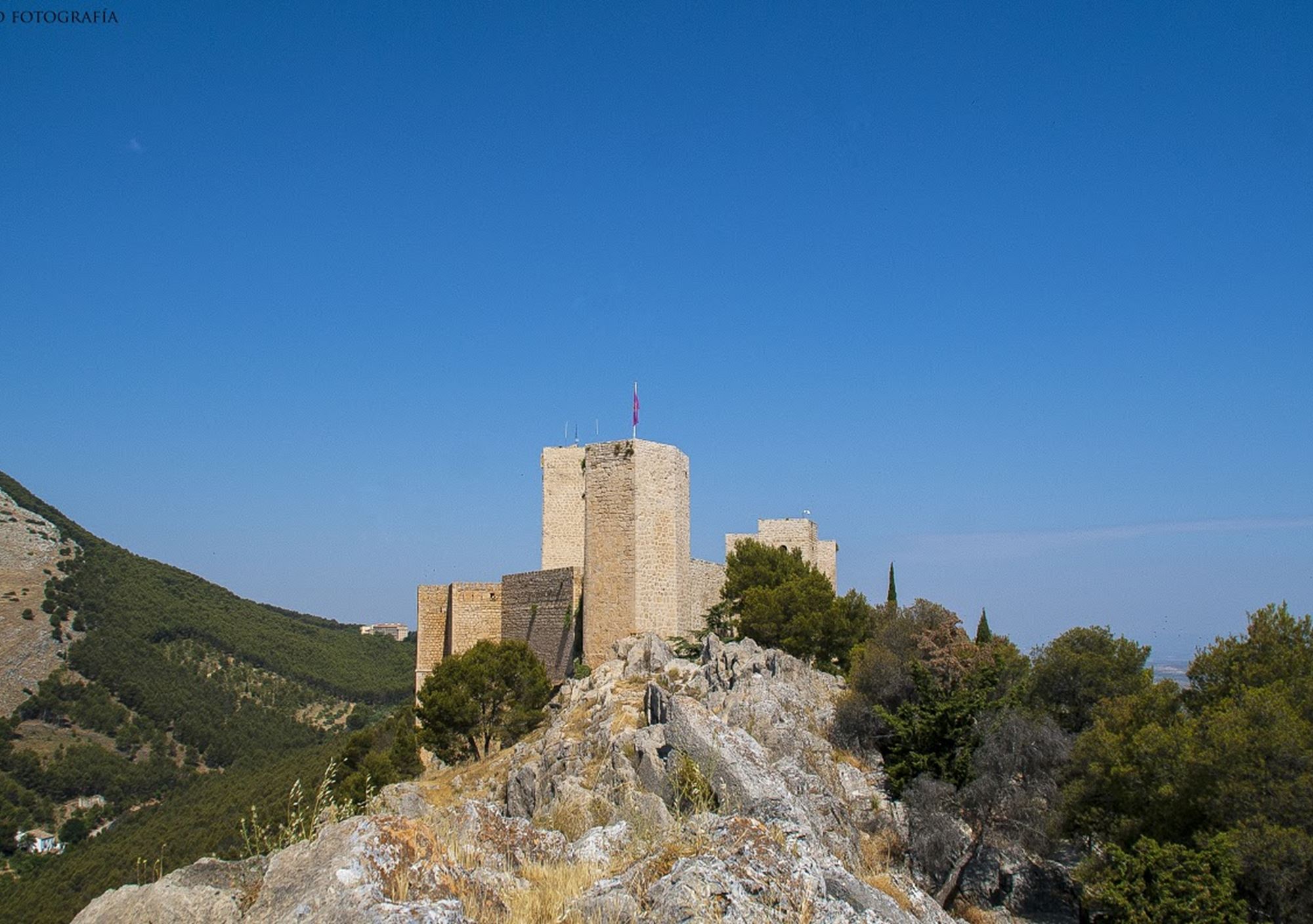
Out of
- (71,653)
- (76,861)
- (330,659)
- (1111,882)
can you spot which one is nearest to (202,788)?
(76,861)

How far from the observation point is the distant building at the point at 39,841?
48.4 meters

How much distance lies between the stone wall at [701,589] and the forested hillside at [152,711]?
68.9 ft

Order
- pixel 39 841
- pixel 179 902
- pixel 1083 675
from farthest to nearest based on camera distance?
1. pixel 39 841
2. pixel 1083 675
3. pixel 179 902

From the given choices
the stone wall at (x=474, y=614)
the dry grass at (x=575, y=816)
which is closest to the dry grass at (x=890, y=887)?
the dry grass at (x=575, y=816)

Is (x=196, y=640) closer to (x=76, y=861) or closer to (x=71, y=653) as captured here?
(x=71, y=653)

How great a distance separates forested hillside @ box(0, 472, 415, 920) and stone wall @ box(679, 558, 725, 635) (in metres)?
21.0

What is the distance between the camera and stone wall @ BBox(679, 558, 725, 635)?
28000 mm

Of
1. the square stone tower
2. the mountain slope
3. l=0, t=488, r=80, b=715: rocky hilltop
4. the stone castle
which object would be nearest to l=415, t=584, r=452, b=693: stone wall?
the stone castle

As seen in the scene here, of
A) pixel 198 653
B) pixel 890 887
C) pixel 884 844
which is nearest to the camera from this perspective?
pixel 890 887

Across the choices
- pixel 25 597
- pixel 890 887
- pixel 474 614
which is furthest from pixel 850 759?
pixel 25 597

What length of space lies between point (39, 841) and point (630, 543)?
42.0m

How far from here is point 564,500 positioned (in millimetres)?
32438

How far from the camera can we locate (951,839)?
17.1m

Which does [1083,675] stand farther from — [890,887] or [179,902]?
[179,902]
